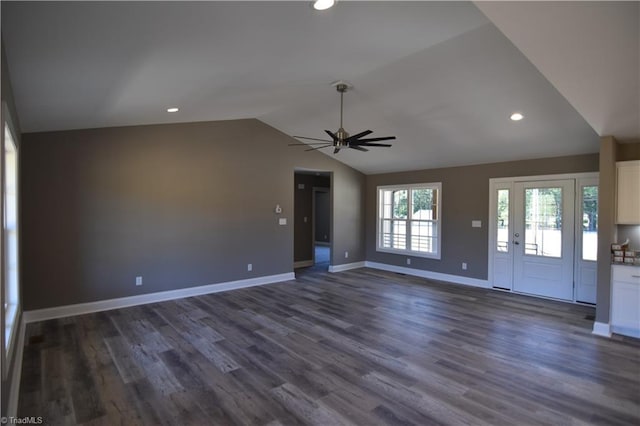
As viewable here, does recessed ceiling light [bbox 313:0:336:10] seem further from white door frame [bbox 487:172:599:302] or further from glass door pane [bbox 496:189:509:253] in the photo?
glass door pane [bbox 496:189:509:253]

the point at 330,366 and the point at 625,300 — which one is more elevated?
the point at 625,300

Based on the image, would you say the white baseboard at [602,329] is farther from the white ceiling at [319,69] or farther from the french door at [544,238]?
the white ceiling at [319,69]

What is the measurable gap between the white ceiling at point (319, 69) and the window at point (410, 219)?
178 cm

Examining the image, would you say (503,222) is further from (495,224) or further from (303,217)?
(303,217)

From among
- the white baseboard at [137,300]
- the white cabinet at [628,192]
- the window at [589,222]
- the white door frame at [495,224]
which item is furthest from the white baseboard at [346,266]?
the white cabinet at [628,192]

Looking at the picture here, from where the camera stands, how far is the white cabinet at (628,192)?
13.1ft

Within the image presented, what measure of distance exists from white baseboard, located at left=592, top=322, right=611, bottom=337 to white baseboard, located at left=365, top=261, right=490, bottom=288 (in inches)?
89.5

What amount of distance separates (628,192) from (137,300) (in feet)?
22.0

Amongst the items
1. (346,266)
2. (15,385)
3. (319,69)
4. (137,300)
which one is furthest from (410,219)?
(15,385)

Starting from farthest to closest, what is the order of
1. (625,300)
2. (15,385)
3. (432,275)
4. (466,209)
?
1. (432,275)
2. (466,209)
3. (625,300)
4. (15,385)

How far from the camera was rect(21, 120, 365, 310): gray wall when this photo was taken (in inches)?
177

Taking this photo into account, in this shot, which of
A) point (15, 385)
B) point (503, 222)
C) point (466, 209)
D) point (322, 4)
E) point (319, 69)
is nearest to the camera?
point (322, 4)

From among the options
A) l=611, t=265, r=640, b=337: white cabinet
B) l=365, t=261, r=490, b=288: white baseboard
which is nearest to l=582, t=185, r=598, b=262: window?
l=611, t=265, r=640, b=337: white cabinet

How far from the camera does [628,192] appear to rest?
4.04 meters
